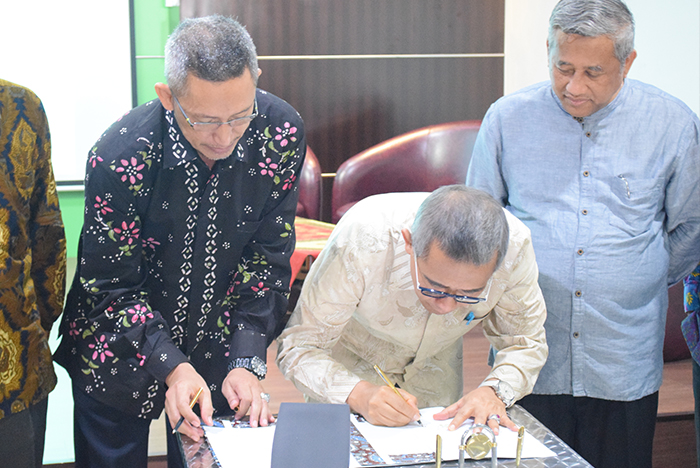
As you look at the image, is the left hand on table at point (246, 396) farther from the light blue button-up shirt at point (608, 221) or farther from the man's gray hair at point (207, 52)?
the light blue button-up shirt at point (608, 221)

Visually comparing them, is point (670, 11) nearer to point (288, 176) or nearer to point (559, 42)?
point (559, 42)

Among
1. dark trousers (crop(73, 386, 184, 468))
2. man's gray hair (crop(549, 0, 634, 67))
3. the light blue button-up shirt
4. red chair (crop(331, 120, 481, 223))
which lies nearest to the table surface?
dark trousers (crop(73, 386, 184, 468))

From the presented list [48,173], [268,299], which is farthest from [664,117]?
[48,173]

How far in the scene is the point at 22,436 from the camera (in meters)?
1.43

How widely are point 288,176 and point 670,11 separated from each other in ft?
6.44

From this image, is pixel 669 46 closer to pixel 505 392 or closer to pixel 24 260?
pixel 505 392

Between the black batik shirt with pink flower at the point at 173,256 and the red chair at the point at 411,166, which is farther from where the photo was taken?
the red chair at the point at 411,166

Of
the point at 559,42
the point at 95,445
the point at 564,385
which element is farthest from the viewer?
the point at 564,385

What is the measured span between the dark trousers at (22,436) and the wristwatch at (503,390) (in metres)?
0.90

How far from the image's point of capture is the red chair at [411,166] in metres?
3.84

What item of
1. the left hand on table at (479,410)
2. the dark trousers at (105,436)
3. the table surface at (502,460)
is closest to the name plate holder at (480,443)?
the table surface at (502,460)

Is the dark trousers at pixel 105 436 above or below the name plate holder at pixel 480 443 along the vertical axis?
below

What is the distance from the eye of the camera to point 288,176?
157 cm

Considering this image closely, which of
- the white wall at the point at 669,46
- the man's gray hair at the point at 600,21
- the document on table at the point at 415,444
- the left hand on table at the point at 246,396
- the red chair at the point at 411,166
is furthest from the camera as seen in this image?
the red chair at the point at 411,166
